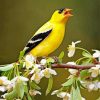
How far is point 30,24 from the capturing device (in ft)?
6.30

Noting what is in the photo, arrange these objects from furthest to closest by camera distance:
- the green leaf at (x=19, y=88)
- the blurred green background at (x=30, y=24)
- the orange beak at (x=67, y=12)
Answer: the blurred green background at (x=30, y=24), the orange beak at (x=67, y=12), the green leaf at (x=19, y=88)

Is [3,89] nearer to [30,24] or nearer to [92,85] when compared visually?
[92,85]

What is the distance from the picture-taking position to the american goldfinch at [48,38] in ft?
3.13

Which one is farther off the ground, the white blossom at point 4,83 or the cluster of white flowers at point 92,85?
the white blossom at point 4,83

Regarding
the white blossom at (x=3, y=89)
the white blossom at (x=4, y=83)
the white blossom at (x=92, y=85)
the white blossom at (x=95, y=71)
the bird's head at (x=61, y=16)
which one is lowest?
the white blossom at (x=92, y=85)

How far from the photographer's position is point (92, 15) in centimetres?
205

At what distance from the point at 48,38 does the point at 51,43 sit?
0.08ft

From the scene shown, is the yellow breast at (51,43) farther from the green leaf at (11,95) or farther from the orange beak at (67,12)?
the green leaf at (11,95)

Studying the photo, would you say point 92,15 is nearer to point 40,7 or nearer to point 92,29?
point 92,29

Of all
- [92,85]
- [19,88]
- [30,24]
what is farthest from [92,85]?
[30,24]

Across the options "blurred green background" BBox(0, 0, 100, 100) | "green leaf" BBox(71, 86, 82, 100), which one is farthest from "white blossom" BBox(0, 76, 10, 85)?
"blurred green background" BBox(0, 0, 100, 100)

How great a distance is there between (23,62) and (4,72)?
40mm

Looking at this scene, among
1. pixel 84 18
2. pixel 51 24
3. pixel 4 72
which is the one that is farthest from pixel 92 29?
pixel 4 72

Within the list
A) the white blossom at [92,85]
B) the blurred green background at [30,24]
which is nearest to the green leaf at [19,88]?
the white blossom at [92,85]
